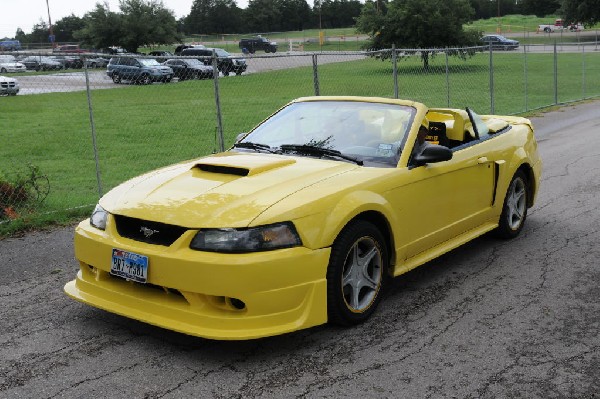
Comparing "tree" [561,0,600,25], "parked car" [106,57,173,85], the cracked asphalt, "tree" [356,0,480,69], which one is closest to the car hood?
the cracked asphalt

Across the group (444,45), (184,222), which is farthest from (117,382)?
(444,45)

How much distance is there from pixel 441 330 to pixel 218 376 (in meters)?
1.52

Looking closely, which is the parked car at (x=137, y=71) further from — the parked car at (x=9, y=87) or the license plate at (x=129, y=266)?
the license plate at (x=129, y=266)

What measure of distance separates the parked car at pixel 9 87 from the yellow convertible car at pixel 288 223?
4772mm

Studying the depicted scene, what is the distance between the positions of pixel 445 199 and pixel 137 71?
8.36m

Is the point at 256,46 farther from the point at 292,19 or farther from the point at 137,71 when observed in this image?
the point at 292,19

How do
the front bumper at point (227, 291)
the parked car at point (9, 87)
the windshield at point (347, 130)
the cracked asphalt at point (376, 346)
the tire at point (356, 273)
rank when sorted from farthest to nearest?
the parked car at point (9, 87), the windshield at point (347, 130), the tire at point (356, 273), the front bumper at point (227, 291), the cracked asphalt at point (376, 346)

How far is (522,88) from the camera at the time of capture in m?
26.2

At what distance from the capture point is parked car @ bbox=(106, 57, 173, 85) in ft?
36.8

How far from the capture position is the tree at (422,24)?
4091 cm

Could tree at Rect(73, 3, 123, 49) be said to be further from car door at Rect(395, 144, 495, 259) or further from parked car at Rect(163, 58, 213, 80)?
car door at Rect(395, 144, 495, 259)

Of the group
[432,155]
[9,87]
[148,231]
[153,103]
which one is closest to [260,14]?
[153,103]

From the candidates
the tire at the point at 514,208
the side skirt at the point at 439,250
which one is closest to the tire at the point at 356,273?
the side skirt at the point at 439,250

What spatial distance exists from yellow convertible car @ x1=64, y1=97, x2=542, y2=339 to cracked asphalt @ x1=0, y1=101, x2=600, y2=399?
23cm
